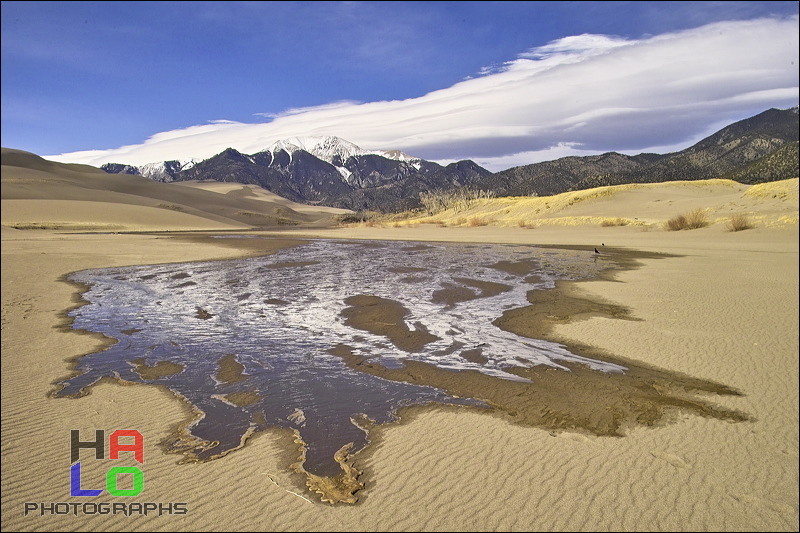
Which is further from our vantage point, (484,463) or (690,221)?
(690,221)

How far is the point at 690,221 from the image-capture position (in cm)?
3447

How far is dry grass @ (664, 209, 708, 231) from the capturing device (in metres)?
33.9

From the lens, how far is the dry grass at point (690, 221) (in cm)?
3394

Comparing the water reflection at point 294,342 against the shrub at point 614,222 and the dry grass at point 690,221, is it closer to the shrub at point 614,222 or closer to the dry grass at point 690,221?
the dry grass at point 690,221

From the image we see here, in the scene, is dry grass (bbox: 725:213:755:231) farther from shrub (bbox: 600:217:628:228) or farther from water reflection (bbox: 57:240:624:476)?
water reflection (bbox: 57:240:624:476)

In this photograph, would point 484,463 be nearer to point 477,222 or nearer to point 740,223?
point 740,223

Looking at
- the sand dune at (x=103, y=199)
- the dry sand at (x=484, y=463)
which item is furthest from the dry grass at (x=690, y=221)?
the sand dune at (x=103, y=199)

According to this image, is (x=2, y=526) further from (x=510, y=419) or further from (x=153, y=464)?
(x=510, y=419)

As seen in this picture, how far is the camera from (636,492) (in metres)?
4.24

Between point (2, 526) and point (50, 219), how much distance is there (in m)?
66.5

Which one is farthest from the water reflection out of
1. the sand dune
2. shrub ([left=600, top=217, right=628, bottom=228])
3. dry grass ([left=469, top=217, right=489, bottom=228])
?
the sand dune

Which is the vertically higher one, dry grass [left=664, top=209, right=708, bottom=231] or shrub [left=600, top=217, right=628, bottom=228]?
shrub [left=600, top=217, right=628, bottom=228]

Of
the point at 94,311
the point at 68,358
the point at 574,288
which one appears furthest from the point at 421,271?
the point at 68,358

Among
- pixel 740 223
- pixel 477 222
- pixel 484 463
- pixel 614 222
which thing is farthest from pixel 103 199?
pixel 484 463
